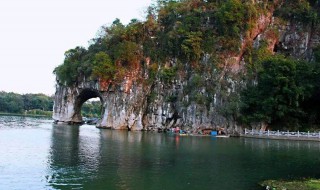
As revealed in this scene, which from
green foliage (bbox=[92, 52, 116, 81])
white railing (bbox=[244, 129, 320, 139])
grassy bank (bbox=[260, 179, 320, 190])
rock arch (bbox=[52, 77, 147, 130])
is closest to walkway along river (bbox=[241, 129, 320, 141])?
white railing (bbox=[244, 129, 320, 139])

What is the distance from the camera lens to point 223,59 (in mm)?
61906

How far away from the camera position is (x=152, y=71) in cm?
6738

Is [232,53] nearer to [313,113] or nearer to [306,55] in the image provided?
[306,55]

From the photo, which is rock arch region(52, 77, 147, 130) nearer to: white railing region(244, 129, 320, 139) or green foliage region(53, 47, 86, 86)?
green foliage region(53, 47, 86, 86)

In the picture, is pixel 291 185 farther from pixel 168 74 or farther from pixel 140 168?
pixel 168 74

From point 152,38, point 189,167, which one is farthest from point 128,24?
point 189,167

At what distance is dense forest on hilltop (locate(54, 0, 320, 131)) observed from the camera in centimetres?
5366

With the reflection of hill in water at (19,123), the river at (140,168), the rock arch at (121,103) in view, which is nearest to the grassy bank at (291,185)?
the river at (140,168)

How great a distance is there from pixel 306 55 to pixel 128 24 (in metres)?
34.6

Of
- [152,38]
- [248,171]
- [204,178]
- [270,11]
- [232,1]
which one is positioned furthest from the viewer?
[152,38]

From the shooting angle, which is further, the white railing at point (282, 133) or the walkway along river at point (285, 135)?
the white railing at point (282, 133)

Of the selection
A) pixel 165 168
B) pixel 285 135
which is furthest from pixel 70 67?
pixel 165 168

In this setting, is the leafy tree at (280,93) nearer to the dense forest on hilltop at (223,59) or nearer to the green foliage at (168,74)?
the dense forest on hilltop at (223,59)

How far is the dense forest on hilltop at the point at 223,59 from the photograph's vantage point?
53.7m
